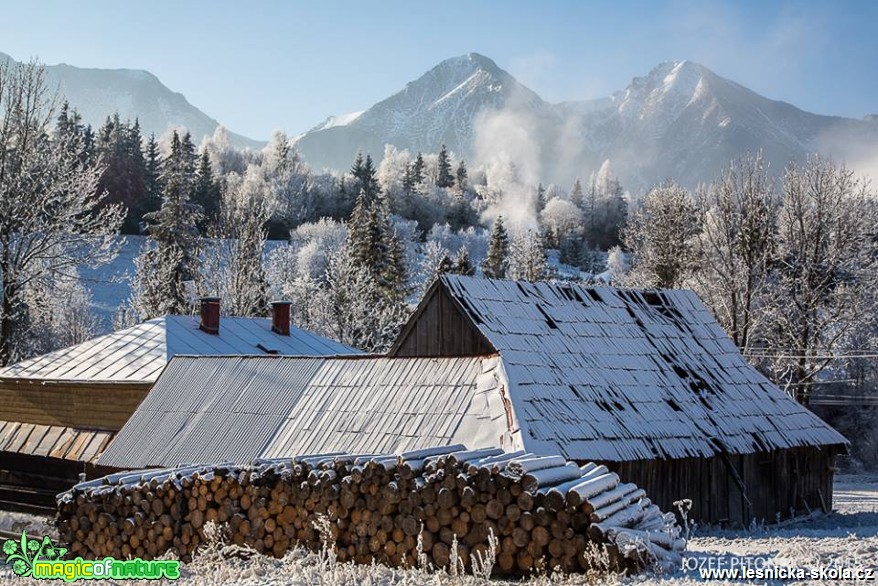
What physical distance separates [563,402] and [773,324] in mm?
25617

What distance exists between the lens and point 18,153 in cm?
3077

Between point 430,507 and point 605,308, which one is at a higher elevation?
point 605,308

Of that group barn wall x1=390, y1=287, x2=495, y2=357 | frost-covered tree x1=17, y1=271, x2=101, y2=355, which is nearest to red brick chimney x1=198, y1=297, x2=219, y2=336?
barn wall x1=390, y1=287, x2=495, y2=357

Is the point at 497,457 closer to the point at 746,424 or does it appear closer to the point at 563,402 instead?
the point at 563,402

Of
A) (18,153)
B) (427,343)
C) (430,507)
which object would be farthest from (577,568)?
(18,153)

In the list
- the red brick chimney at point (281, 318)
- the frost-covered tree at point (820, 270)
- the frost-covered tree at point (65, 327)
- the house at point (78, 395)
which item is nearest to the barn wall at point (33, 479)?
the house at point (78, 395)

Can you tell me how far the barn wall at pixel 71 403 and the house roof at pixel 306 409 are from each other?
2091 mm

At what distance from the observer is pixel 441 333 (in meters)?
20.6

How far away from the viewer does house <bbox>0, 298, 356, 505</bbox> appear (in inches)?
941

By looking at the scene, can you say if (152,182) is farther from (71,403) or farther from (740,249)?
(71,403)

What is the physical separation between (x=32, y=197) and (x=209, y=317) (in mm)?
8271

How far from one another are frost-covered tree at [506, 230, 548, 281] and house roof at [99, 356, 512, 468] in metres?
49.0

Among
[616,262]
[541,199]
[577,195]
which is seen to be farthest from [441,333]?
[541,199]

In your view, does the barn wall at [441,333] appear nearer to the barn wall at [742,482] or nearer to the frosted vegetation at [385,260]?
the barn wall at [742,482]
